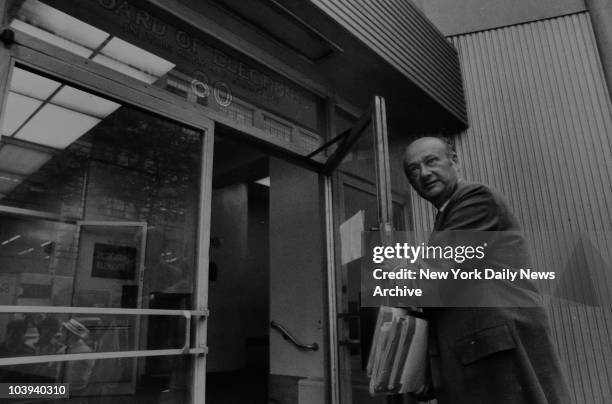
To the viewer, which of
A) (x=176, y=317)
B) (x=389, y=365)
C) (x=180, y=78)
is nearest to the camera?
(x=389, y=365)

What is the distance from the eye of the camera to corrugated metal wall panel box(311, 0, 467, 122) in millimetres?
2857

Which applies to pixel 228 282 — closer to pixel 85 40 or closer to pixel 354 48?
pixel 354 48

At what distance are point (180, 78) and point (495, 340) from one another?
2.09 metres

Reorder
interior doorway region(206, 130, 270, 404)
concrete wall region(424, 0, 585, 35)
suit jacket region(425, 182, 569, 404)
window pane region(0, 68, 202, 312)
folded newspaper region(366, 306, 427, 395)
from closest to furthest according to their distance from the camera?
1. suit jacket region(425, 182, 569, 404)
2. folded newspaper region(366, 306, 427, 395)
3. window pane region(0, 68, 202, 312)
4. concrete wall region(424, 0, 585, 35)
5. interior doorway region(206, 130, 270, 404)

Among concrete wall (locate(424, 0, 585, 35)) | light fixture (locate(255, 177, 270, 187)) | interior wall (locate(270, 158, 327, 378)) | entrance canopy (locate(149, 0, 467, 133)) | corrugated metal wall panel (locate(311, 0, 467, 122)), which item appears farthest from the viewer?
light fixture (locate(255, 177, 270, 187))

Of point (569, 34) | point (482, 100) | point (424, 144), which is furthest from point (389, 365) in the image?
point (569, 34)

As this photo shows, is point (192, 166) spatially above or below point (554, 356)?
above

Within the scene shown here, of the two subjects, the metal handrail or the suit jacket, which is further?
the metal handrail

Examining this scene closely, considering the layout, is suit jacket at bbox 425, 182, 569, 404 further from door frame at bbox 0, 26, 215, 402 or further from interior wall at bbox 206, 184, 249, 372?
interior wall at bbox 206, 184, 249, 372

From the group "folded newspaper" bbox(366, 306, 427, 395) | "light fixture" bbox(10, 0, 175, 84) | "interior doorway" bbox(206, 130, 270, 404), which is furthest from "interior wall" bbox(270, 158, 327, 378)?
"interior doorway" bbox(206, 130, 270, 404)

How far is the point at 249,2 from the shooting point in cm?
262

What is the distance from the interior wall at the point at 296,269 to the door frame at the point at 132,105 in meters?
1.35

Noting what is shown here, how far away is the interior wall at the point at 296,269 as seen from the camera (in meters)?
3.64

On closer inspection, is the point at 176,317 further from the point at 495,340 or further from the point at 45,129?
the point at 495,340
